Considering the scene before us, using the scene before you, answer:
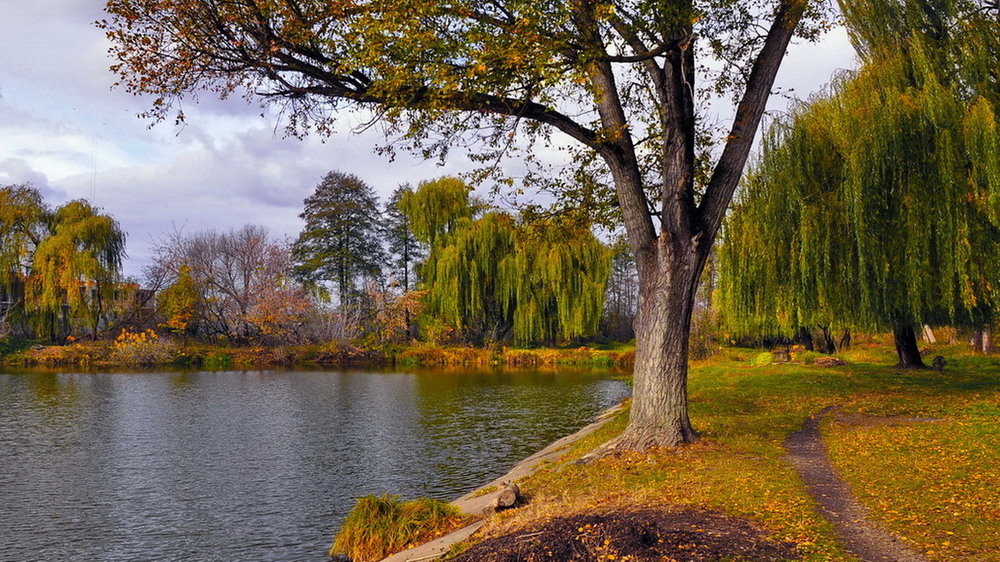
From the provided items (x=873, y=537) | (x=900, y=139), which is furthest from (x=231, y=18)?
(x=900, y=139)

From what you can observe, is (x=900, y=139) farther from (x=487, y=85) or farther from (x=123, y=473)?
(x=123, y=473)

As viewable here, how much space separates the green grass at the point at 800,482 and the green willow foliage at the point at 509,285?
22.9m

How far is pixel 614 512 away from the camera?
21.5 ft

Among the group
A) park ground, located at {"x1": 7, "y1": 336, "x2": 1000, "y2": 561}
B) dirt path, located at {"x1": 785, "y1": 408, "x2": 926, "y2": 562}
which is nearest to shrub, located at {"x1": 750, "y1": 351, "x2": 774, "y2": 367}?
park ground, located at {"x1": 7, "y1": 336, "x2": 1000, "y2": 561}

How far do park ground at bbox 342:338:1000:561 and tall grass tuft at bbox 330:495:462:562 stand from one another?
40.9 inches

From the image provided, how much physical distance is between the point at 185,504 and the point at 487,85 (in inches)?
328

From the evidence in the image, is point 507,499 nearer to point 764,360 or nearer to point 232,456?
point 232,456

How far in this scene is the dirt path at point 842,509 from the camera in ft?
18.1

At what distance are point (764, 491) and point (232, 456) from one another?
11.2 m

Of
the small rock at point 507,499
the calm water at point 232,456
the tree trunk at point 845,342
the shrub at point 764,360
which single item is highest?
the tree trunk at point 845,342

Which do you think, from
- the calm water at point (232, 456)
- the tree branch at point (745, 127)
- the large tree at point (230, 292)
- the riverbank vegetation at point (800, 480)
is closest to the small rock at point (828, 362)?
the calm water at point (232, 456)

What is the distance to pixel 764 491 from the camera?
23.9 ft

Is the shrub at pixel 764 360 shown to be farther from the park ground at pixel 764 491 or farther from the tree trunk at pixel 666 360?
the tree trunk at pixel 666 360

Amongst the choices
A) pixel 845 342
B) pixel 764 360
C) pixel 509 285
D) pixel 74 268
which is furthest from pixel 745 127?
pixel 74 268
